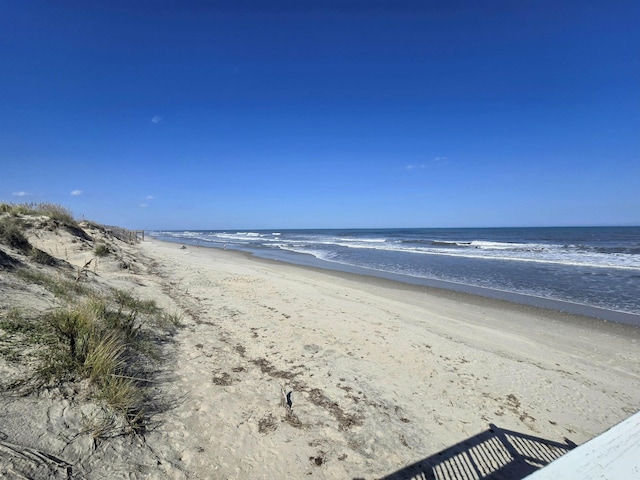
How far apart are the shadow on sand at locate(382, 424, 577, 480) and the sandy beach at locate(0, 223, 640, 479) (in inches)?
3.7

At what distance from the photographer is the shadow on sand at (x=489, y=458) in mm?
2881

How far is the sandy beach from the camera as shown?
252cm

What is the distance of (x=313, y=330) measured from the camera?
6.37m

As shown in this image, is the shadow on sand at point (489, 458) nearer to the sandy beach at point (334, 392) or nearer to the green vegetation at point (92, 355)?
the sandy beach at point (334, 392)

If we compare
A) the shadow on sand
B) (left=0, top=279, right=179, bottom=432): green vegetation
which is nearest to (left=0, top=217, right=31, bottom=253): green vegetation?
(left=0, top=279, right=179, bottom=432): green vegetation

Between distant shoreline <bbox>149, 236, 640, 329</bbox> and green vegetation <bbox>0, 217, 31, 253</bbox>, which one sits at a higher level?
green vegetation <bbox>0, 217, 31, 253</bbox>

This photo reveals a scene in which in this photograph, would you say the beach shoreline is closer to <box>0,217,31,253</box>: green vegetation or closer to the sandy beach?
the sandy beach

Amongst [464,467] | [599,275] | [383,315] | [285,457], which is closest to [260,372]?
[285,457]

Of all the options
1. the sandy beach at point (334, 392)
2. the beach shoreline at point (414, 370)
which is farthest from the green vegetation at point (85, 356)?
the beach shoreline at point (414, 370)

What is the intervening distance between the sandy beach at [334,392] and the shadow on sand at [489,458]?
94 mm

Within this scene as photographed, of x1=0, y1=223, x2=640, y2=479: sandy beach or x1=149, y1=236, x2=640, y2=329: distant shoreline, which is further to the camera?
x1=149, y1=236, x2=640, y2=329: distant shoreline

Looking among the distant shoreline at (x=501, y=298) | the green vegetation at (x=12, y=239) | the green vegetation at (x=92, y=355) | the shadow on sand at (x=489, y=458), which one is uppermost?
the green vegetation at (x=12, y=239)

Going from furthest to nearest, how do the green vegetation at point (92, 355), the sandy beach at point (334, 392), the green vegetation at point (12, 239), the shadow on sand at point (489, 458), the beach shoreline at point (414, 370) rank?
the green vegetation at point (12, 239) < the beach shoreline at point (414, 370) < the shadow on sand at point (489, 458) < the green vegetation at point (92, 355) < the sandy beach at point (334, 392)

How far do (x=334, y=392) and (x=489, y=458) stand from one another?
1794 millimetres
